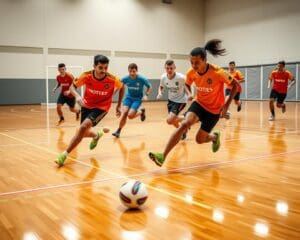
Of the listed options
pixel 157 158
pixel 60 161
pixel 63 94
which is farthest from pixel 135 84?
pixel 157 158

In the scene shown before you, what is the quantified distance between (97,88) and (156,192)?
2.58 metres

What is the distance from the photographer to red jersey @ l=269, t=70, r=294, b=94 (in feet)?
42.3

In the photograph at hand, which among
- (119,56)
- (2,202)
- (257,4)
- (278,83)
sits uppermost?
(257,4)

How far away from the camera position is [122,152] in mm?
6895

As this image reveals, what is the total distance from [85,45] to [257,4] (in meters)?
12.2

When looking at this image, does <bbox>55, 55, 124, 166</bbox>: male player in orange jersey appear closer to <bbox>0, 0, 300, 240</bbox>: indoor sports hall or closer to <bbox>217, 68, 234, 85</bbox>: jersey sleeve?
<bbox>0, 0, 300, 240</bbox>: indoor sports hall

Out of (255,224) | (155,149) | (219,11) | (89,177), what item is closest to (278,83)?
(155,149)

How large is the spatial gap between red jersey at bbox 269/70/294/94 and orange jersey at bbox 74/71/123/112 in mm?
8277

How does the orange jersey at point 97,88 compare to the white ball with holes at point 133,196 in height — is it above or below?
above

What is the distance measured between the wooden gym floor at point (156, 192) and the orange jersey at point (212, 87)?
0.92 metres

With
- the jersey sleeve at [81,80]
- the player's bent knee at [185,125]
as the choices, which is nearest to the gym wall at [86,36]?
the jersey sleeve at [81,80]

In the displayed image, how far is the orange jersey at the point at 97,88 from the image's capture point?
20.1ft

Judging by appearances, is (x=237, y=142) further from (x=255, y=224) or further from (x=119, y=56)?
(x=119, y=56)

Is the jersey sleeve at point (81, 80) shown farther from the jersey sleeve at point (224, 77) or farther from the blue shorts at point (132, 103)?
the blue shorts at point (132, 103)
